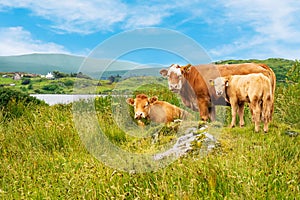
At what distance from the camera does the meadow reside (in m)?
4.86

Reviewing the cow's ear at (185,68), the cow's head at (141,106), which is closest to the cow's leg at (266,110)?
the cow's ear at (185,68)

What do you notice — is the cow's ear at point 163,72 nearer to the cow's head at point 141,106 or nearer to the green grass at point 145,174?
the cow's head at point 141,106

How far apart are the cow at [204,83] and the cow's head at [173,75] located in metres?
0.04

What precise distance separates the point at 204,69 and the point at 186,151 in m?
3.03

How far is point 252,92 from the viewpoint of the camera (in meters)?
7.45

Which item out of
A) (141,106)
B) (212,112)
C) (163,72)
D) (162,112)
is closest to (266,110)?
(212,112)

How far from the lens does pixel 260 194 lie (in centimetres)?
450

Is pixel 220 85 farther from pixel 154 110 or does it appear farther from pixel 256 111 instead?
pixel 154 110

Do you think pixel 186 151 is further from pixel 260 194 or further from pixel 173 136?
pixel 260 194

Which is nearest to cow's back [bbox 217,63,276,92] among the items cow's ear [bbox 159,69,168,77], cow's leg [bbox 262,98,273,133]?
cow's leg [bbox 262,98,273,133]

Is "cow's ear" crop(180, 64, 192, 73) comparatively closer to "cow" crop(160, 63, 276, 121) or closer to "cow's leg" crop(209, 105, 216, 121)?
Answer: "cow" crop(160, 63, 276, 121)

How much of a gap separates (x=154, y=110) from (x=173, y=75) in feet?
4.16

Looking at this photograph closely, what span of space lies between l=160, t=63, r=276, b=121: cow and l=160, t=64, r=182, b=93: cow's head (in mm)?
37

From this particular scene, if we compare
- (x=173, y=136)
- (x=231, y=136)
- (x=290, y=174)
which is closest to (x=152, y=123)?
(x=173, y=136)
